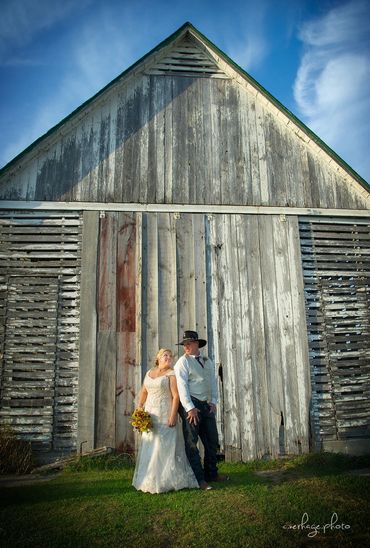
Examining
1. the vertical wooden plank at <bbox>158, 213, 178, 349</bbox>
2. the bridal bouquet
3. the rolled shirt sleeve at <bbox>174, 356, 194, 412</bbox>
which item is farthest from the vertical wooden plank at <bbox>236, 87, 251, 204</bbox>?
the bridal bouquet

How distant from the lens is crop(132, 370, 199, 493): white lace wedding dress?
15.9 feet

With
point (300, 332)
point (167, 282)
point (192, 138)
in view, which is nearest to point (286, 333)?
point (300, 332)

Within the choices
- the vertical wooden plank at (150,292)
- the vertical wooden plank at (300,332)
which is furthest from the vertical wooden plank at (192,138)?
the vertical wooden plank at (300,332)

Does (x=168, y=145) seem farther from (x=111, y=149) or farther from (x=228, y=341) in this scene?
(x=228, y=341)

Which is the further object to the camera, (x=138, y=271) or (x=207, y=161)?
(x=207, y=161)

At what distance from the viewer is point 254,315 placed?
7.29m

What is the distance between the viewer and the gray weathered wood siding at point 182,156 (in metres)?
7.47

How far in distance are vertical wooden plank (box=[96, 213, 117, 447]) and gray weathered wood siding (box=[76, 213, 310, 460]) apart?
17 millimetres

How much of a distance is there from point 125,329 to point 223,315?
1.80 m

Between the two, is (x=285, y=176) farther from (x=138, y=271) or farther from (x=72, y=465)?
(x=72, y=465)

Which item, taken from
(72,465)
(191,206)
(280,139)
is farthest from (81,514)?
(280,139)

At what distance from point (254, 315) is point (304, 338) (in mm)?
1012

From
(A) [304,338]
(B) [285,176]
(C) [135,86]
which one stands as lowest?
(A) [304,338]

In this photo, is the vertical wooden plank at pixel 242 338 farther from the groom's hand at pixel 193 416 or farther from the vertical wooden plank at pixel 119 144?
the vertical wooden plank at pixel 119 144
